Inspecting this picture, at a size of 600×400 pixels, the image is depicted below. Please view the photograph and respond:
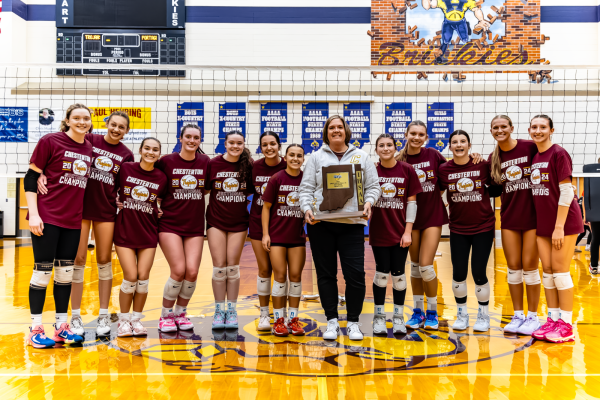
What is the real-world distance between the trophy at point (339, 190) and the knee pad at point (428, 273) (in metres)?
0.83

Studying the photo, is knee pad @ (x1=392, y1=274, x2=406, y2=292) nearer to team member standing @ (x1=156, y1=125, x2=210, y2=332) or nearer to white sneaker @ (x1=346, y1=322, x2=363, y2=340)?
white sneaker @ (x1=346, y1=322, x2=363, y2=340)

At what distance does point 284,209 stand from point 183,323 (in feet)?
4.05

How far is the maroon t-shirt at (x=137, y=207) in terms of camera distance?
3318 mm

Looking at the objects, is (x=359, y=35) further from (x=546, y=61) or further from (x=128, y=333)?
(x=128, y=333)

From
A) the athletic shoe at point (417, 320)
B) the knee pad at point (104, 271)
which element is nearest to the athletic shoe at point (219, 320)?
the knee pad at point (104, 271)

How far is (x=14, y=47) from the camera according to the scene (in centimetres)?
1045

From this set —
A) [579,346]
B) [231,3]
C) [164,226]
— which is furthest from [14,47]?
[579,346]

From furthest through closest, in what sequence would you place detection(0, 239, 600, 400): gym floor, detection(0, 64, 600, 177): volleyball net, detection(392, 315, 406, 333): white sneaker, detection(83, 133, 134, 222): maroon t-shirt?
detection(0, 64, 600, 177): volleyball net → detection(392, 315, 406, 333): white sneaker → detection(83, 133, 134, 222): maroon t-shirt → detection(0, 239, 600, 400): gym floor

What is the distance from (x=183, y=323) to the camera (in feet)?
11.5

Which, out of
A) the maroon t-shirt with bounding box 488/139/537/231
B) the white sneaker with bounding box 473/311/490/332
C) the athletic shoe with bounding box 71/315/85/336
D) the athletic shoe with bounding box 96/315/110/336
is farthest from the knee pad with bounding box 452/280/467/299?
the athletic shoe with bounding box 71/315/85/336

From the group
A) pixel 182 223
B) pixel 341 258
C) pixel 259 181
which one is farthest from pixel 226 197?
pixel 341 258

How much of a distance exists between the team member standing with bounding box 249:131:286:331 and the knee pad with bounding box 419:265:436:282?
4.05 feet

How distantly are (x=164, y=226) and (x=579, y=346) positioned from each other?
3.20 meters

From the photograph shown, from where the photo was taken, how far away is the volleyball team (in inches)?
124
